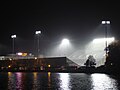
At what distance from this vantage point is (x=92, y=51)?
280 feet

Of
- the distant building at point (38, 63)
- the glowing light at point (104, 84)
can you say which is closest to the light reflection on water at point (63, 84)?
the glowing light at point (104, 84)

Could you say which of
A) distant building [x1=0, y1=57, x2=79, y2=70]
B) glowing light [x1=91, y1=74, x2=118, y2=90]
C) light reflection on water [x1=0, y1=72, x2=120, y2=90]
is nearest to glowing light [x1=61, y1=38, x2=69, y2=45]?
distant building [x1=0, y1=57, x2=79, y2=70]

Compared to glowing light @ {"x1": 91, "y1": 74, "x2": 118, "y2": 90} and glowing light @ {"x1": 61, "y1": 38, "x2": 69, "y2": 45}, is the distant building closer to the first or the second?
glowing light @ {"x1": 61, "y1": 38, "x2": 69, "y2": 45}

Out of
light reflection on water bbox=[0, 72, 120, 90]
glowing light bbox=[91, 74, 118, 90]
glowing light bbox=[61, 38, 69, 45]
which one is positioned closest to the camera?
glowing light bbox=[91, 74, 118, 90]

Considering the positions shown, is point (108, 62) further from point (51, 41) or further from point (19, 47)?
point (19, 47)

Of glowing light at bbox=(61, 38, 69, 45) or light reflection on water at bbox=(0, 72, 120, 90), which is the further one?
glowing light at bbox=(61, 38, 69, 45)

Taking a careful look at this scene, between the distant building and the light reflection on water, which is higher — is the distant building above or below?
above

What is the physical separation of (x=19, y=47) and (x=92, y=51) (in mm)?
34252

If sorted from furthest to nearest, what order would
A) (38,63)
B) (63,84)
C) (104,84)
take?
(38,63) < (63,84) < (104,84)

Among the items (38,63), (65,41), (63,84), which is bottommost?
(63,84)

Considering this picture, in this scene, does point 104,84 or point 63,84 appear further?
point 63,84

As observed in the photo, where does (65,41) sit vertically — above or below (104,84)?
above

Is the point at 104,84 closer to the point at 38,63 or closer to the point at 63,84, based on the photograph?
the point at 63,84

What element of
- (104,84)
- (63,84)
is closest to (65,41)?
(63,84)
